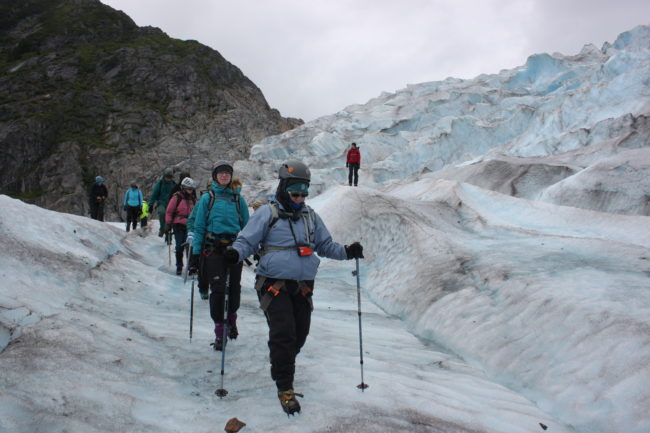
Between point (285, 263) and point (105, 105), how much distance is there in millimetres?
76405

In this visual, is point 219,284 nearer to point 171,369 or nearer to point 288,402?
point 171,369

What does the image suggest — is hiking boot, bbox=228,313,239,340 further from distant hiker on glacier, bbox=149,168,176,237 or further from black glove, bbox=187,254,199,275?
distant hiker on glacier, bbox=149,168,176,237

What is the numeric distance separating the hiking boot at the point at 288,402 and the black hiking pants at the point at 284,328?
0.16 ft

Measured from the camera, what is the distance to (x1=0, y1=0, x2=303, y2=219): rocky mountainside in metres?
61.3

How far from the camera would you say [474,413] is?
4500 mm

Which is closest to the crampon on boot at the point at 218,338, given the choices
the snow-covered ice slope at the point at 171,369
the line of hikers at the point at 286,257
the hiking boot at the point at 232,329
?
the snow-covered ice slope at the point at 171,369

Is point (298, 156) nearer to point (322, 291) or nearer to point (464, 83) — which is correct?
point (464, 83)

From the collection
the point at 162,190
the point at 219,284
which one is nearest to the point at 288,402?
the point at 219,284

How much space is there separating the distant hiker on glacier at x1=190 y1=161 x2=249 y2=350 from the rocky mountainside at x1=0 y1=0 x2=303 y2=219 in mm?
57151

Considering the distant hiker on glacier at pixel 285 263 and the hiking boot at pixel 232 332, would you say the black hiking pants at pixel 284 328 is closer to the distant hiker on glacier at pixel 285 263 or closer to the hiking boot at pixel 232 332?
the distant hiker on glacier at pixel 285 263

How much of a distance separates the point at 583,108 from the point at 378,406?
109 feet

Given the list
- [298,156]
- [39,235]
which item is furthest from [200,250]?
[298,156]

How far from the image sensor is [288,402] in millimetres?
4133

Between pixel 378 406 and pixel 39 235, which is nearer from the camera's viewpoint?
pixel 378 406
